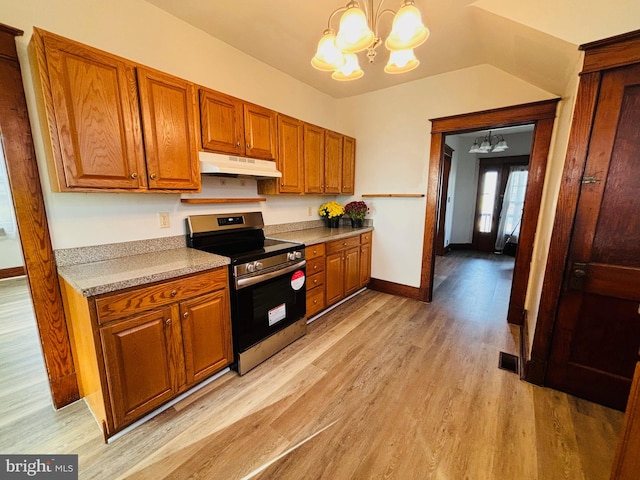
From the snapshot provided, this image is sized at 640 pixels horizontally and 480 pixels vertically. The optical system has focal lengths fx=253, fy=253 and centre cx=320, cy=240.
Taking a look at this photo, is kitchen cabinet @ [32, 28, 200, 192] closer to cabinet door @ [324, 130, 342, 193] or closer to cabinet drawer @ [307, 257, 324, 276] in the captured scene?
cabinet drawer @ [307, 257, 324, 276]

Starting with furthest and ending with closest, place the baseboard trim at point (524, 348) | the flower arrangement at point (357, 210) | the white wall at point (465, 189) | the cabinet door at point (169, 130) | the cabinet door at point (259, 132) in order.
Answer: the white wall at point (465, 189), the flower arrangement at point (357, 210), the cabinet door at point (259, 132), the baseboard trim at point (524, 348), the cabinet door at point (169, 130)

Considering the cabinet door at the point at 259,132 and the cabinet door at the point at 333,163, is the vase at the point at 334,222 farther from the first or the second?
the cabinet door at the point at 259,132

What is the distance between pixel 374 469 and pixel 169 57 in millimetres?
3060

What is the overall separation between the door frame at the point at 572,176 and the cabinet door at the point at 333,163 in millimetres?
2150

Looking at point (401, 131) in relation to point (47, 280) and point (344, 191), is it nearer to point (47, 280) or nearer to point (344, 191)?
point (344, 191)

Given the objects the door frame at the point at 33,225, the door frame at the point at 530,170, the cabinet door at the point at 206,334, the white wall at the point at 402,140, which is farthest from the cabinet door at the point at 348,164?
the door frame at the point at 33,225

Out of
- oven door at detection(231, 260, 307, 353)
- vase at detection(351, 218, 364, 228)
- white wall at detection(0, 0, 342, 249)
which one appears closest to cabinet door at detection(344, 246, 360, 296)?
vase at detection(351, 218, 364, 228)

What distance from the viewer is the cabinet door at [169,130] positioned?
5.35 ft

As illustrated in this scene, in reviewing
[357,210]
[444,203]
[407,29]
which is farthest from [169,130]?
[444,203]

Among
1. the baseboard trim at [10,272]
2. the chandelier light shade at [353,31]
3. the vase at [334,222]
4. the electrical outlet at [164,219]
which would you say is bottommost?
the baseboard trim at [10,272]

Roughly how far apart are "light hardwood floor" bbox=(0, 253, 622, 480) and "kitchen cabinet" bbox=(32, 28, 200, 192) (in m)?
1.46

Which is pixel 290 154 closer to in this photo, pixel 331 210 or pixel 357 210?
pixel 331 210

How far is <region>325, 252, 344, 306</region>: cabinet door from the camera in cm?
284

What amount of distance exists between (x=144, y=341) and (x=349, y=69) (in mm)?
2155
